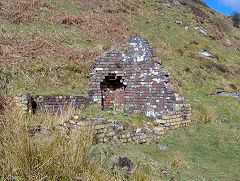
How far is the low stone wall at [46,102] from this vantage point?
5.87m

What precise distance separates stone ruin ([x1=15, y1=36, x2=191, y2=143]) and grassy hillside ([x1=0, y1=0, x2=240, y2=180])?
0.47 metres

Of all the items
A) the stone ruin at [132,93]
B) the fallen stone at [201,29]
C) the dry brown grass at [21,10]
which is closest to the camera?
the stone ruin at [132,93]

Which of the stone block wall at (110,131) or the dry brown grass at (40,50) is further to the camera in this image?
the dry brown grass at (40,50)

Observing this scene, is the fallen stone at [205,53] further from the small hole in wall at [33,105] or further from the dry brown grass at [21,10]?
the small hole in wall at [33,105]

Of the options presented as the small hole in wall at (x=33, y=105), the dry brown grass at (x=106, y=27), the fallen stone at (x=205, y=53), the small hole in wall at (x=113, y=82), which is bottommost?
the small hole in wall at (x=33, y=105)

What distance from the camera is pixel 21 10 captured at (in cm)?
1411

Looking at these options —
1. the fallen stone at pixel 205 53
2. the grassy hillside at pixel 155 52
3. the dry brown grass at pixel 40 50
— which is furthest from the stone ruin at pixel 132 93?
the fallen stone at pixel 205 53

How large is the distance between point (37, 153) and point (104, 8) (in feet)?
63.1

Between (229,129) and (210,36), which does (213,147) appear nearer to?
(229,129)

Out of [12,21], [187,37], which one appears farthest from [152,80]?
[187,37]

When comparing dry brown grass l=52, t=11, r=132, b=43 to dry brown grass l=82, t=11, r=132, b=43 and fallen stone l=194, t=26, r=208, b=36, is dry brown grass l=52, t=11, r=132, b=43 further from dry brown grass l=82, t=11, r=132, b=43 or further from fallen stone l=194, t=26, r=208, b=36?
fallen stone l=194, t=26, r=208, b=36

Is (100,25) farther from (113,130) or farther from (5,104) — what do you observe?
(113,130)

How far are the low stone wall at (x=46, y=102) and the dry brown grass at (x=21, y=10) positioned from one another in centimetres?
933

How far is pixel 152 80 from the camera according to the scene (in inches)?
239
